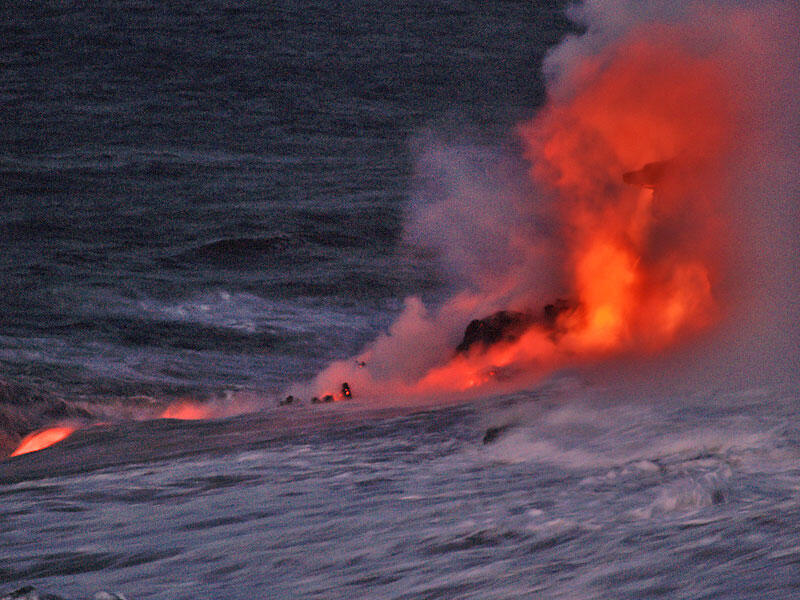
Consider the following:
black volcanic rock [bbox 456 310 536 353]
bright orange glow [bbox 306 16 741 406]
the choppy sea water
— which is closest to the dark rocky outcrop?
bright orange glow [bbox 306 16 741 406]

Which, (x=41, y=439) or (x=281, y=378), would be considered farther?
(x=281, y=378)

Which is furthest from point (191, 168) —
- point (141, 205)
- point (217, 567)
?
point (217, 567)

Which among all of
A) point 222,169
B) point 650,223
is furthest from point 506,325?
point 222,169

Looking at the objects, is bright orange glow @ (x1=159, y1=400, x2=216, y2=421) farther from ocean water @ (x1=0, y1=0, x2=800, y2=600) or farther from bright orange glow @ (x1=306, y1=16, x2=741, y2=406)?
bright orange glow @ (x1=306, y1=16, x2=741, y2=406)

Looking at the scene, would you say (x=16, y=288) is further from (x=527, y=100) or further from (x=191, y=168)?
(x=527, y=100)

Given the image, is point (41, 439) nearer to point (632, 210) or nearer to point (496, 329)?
point (496, 329)
